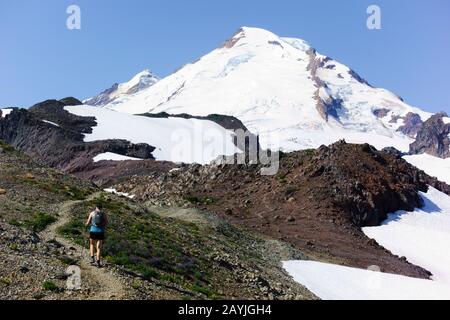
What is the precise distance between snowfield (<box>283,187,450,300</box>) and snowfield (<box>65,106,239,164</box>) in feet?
196

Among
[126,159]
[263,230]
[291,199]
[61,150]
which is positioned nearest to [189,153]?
[126,159]

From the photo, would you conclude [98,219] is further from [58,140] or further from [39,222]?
[58,140]

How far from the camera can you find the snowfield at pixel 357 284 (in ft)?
120

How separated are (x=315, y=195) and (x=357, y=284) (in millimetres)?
25631

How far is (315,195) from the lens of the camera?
64.8 metres

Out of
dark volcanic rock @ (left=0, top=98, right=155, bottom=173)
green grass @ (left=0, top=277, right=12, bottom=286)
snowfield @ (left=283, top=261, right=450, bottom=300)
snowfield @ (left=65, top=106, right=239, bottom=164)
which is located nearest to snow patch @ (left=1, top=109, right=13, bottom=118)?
dark volcanic rock @ (left=0, top=98, right=155, bottom=173)

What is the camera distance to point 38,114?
5492 inches

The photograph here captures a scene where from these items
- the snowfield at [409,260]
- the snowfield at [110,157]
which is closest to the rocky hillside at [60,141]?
the snowfield at [110,157]

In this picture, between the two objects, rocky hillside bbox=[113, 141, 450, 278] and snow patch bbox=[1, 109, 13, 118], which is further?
snow patch bbox=[1, 109, 13, 118]

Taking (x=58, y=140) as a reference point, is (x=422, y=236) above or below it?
below

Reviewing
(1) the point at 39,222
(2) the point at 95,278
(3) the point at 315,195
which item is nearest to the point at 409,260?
(3) the point at 315,195

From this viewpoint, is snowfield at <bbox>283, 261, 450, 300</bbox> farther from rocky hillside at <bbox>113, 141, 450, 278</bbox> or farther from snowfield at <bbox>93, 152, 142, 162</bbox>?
snowfield at <bbox>93, 152, 142, 162</bbox>

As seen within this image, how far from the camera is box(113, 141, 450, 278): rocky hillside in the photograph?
181 feet
